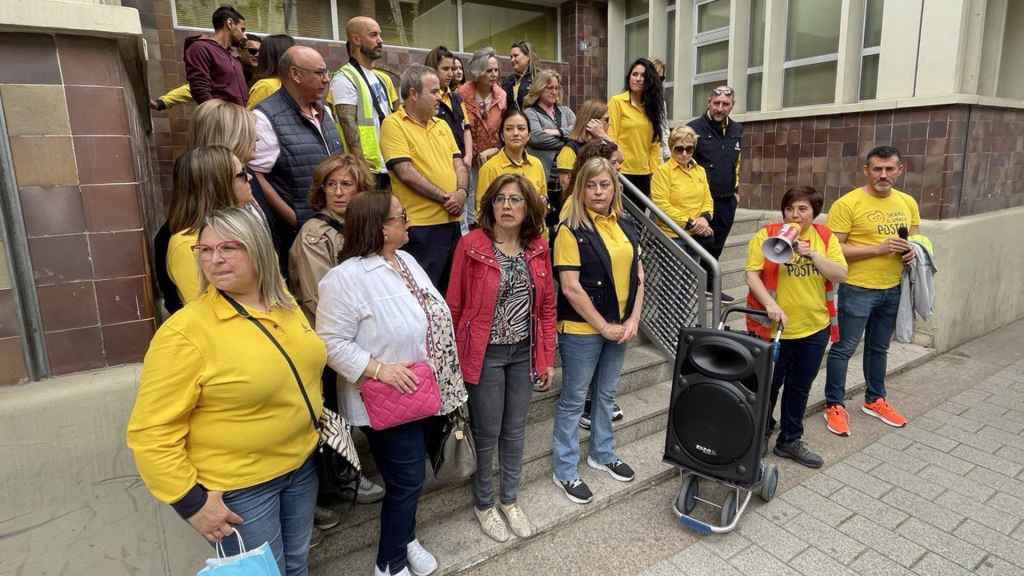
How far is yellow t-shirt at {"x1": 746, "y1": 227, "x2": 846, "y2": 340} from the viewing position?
3.29 m

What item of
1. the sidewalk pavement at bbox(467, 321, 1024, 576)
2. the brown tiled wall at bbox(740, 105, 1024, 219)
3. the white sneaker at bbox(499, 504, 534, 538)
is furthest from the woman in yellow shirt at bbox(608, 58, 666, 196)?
the white sneaker at bbox(499, 504, 534, 538)

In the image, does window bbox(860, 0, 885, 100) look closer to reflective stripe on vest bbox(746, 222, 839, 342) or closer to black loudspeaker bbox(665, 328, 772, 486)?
reflective stripe on vest bbox(746, 222, 839, 342)

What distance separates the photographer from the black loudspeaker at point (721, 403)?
2680mm

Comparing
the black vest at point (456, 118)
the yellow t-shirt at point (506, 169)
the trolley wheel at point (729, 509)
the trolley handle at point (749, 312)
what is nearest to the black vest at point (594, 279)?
the trolley handle at point (749, 312)

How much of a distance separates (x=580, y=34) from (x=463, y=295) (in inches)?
290

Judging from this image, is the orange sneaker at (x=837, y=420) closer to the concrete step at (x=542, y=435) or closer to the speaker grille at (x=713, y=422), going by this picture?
the concrete step at (x=542, y=435)

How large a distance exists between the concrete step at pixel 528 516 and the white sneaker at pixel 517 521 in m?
0.04

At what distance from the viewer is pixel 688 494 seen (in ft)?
9.80

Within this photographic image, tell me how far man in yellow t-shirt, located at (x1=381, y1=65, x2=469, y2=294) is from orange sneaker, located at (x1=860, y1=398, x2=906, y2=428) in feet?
10.8

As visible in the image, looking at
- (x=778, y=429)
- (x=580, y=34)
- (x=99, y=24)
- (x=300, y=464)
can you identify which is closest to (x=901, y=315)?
(x=778, y=429)

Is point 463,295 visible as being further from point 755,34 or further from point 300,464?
point 755,34

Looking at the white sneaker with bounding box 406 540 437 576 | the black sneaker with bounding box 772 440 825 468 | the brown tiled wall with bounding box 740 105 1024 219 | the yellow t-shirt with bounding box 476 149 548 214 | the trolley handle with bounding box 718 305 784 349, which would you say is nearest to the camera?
the white sneaker with bounding box 406 540 437 576

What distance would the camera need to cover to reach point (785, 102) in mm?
6621

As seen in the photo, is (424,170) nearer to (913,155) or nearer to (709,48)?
(913,155)
